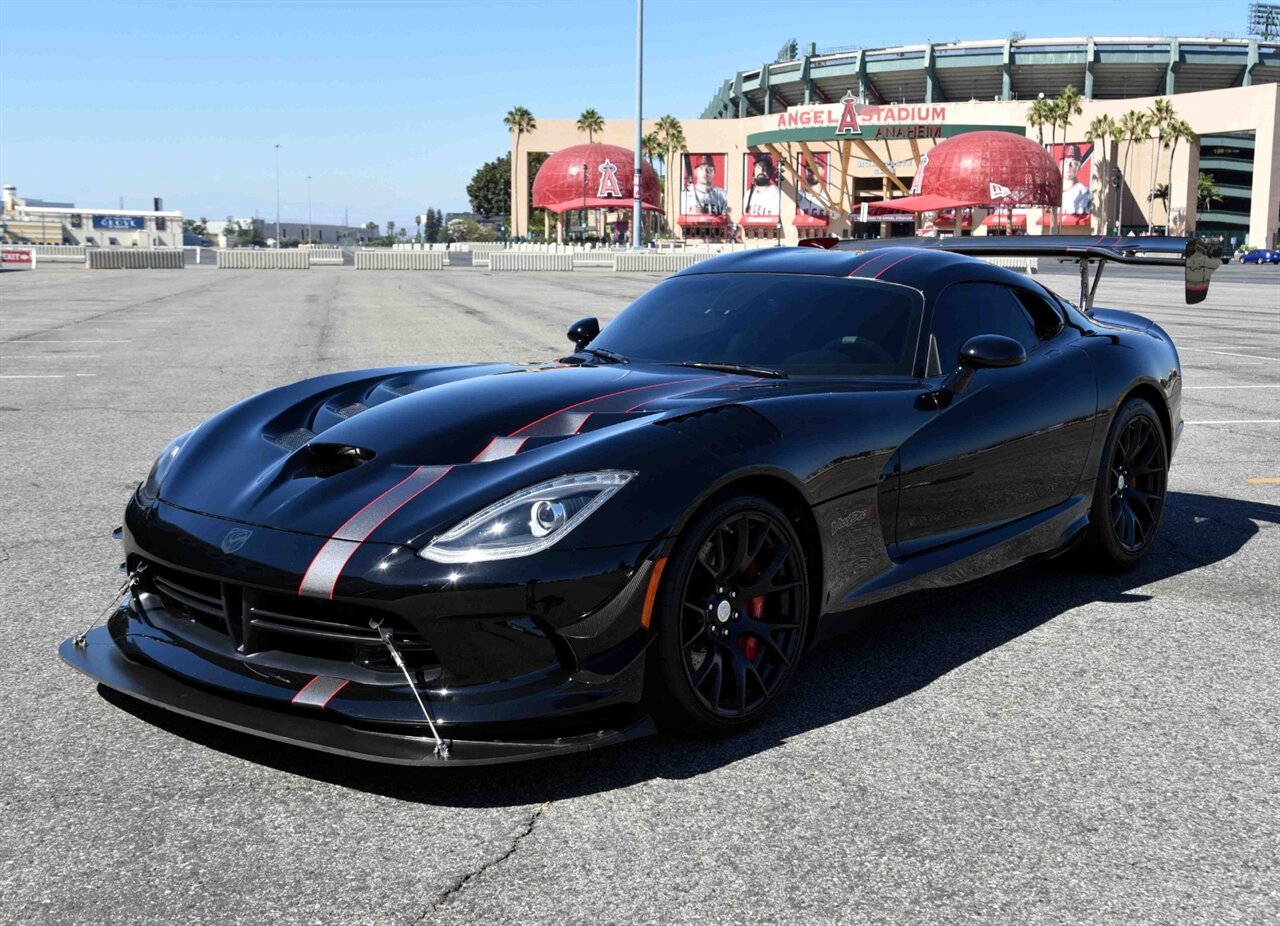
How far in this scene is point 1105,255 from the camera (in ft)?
19.4

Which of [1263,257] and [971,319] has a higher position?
[1263,257]

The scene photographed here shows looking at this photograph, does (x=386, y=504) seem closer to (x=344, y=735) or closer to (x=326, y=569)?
(x=326, y=569)

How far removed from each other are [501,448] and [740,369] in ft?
3.74

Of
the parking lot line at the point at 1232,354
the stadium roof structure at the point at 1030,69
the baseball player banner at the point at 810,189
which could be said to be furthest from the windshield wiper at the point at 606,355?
the stadium roof structure at the point at 1030,69

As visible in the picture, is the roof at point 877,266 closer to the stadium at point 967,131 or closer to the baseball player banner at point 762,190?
the stadium at point 967,131

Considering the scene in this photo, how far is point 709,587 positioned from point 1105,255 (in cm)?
344

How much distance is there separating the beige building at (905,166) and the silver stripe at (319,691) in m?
94.1

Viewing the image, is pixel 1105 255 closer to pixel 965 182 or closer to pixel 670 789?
pixel 670 789

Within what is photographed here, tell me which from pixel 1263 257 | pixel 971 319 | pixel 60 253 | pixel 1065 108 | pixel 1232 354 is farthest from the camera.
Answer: pixel 1065 108

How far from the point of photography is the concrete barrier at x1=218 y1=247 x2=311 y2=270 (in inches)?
2084

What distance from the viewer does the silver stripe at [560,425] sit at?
3641 mm

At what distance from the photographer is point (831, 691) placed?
4.01 meters

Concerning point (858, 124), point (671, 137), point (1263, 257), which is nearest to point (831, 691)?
point (1263, 257)

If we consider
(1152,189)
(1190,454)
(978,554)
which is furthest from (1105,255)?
(1152,189)
